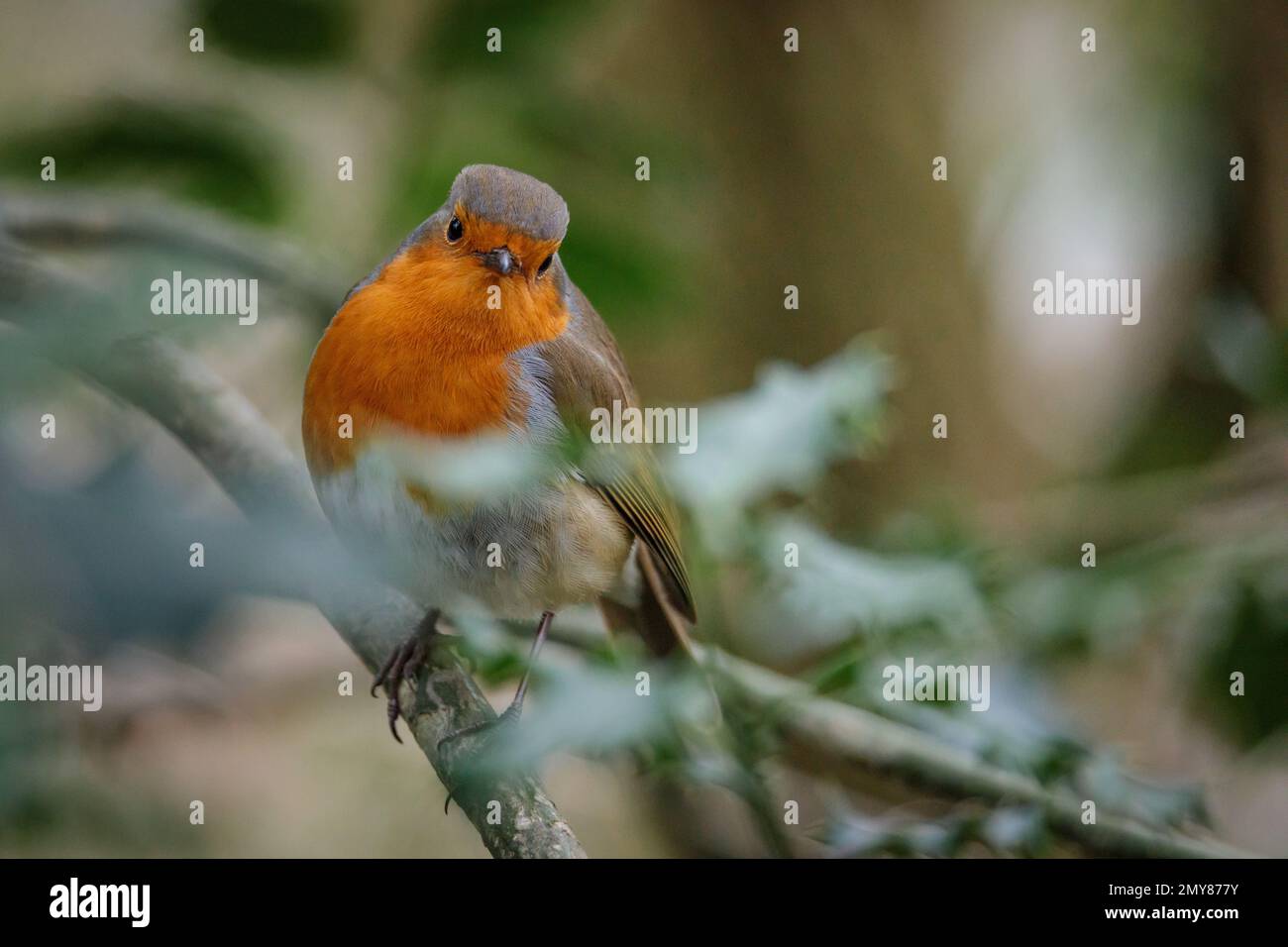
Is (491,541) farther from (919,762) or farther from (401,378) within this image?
(919,762)

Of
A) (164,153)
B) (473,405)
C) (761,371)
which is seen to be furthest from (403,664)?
(761,371)

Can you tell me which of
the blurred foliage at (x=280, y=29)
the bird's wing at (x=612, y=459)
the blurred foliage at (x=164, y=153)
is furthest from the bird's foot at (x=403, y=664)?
the blurred foliage at (x=280, y=29)

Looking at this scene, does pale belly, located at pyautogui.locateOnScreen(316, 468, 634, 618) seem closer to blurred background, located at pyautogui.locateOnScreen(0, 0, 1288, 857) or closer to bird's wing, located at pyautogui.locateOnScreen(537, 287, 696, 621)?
bird's wing, located at pyautogui.locateOnScreen(537, 287, 696, 621)

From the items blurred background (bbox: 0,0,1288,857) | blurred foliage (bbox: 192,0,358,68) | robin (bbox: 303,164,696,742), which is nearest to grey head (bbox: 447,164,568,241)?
robin (bbox: 303,164,696,742)

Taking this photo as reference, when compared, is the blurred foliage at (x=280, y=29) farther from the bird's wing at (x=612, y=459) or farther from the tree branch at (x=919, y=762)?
the tree branch at (x=919, y=762)

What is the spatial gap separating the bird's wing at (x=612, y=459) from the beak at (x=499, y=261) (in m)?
0.18

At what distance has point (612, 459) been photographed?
7.95ft

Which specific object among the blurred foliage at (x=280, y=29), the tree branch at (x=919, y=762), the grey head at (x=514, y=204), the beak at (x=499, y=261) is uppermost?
the blurred foliage at (x=280, y=29)

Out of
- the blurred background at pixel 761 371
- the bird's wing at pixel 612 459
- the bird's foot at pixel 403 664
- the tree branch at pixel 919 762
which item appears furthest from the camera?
the bird's wing at pixel 612 459

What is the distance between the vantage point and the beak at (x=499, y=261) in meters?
2.19

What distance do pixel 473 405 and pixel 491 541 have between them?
9.2 inches
